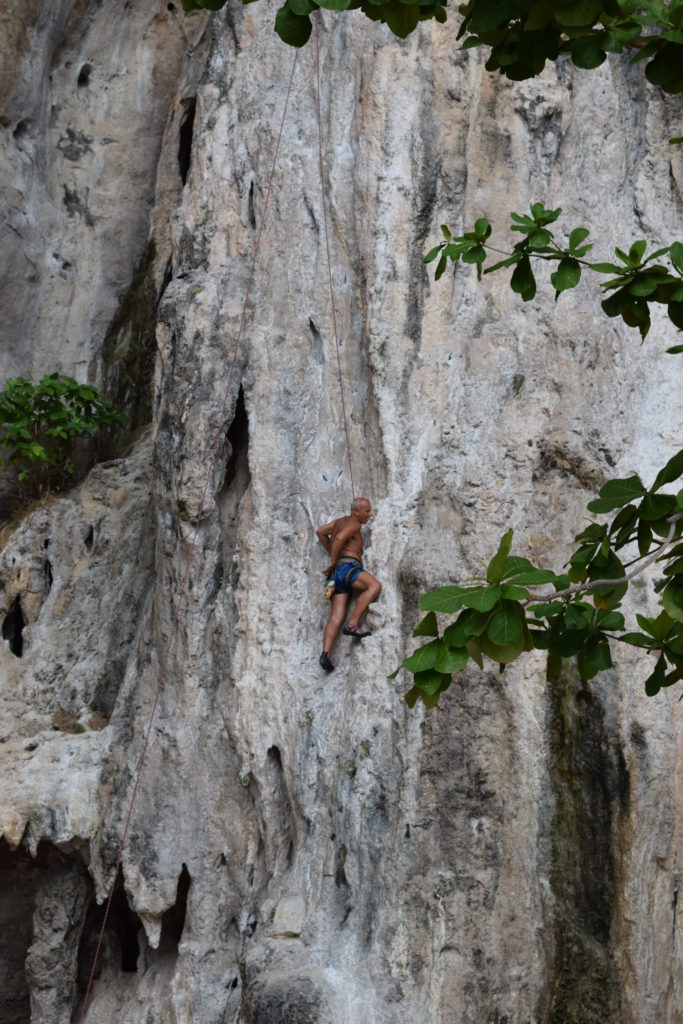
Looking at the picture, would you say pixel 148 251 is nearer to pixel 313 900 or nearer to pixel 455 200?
pixel 455 200

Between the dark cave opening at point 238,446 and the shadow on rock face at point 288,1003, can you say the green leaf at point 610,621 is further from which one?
the dark cave opening at point 238,446

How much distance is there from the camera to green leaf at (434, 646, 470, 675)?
3.78 metres

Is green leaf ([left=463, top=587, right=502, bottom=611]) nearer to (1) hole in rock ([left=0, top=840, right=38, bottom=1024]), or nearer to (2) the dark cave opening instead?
(2) the dark cave opening

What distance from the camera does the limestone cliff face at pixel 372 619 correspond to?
6.71 m

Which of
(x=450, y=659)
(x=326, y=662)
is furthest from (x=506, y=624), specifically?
(x=326, y=662)

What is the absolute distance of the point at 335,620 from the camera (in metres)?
7.57

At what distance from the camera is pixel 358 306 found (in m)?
8.33

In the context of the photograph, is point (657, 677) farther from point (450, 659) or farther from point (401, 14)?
point (401, 14)

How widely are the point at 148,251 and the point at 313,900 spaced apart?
676 cm

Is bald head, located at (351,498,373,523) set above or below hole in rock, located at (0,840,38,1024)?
above

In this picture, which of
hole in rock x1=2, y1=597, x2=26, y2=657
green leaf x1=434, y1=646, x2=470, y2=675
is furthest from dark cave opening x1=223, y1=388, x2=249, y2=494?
green leaf x1=434, y1=646, x2=470, y2=675

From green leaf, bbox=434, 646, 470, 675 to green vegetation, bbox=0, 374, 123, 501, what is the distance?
21.8 feet

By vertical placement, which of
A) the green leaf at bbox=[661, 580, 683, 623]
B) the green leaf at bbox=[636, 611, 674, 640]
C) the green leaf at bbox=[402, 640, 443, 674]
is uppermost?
the green leaf at bbox=[636, 611, 674, 640]

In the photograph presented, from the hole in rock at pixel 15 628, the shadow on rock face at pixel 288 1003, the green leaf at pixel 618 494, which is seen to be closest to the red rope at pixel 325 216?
the shadow on rock face at pixel 288 1003
